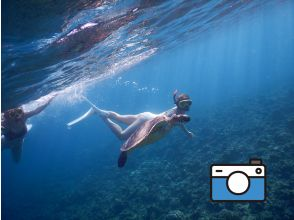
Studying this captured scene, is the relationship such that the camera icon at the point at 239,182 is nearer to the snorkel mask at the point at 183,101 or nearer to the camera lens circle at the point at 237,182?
the camera lens circle at the point at 237,182

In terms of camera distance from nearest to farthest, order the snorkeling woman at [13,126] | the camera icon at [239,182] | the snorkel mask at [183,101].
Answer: the camera icon at [239,182] → the snorkel mask at [183,101] → the snorkeling woman at [13,126]

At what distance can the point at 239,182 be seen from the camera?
150 inches

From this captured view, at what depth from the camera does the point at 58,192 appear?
92.1 ft

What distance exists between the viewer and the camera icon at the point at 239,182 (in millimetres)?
3703

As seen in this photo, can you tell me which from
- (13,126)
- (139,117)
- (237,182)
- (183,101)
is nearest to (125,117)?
(139,117)

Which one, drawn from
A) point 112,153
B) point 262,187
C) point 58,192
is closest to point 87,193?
point 58,192

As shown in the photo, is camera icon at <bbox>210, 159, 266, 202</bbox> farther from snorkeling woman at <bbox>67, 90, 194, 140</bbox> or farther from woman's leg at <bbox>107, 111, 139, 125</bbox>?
woman's leg at <bbox>107, 111, 139, 125</bbox>

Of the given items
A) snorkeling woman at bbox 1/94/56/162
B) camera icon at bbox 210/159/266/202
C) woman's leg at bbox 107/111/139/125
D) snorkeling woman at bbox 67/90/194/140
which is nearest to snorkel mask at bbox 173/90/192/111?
snorkeling woman at bbox 67/90/194/140

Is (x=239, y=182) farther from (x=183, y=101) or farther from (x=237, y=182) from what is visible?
(x=183, y=101)

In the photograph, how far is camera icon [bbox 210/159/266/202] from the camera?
3.70m

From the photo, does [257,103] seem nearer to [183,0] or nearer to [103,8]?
[183,0]

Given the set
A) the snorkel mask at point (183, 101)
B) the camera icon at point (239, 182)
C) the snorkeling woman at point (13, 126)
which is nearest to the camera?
the camera icon at point (239, 182)

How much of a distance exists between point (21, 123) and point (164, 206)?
938 centimetres

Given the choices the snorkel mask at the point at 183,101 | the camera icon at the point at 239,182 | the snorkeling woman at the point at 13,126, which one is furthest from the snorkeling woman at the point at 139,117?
the snorkeling woman at the point at 13,126
